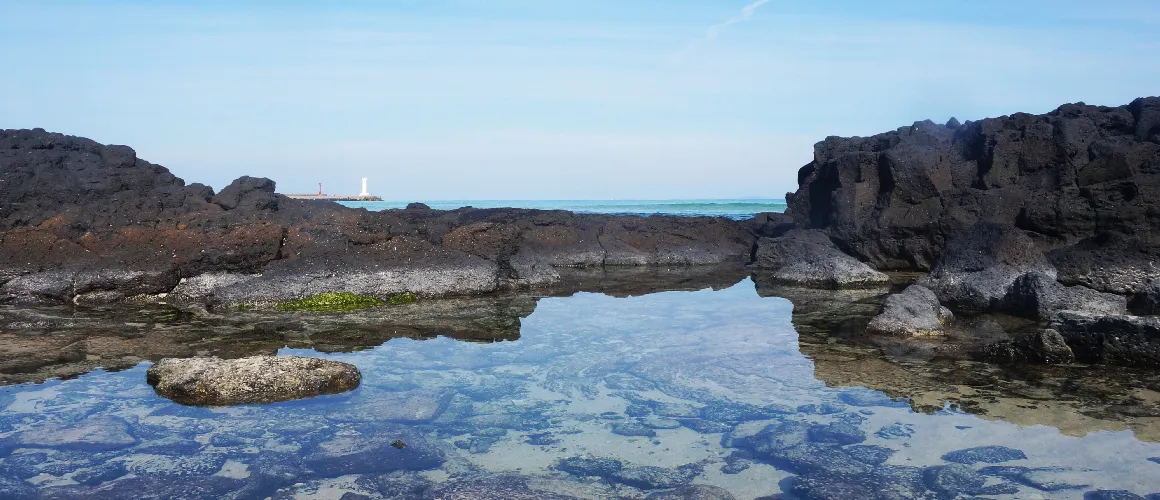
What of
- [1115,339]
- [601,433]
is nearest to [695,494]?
[601,433]

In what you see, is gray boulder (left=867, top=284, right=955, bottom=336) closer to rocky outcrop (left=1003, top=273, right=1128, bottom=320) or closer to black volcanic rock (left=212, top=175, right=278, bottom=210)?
rocky outcrop (left=1003, top=273, right=1128, bottom=320)

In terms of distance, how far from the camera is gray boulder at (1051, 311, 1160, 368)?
343 inches

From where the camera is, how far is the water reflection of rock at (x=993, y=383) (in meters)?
6.91

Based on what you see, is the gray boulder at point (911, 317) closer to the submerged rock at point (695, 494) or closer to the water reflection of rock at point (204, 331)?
the water reflection of rock at point (204, 331)

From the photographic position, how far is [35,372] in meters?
→ 8.63

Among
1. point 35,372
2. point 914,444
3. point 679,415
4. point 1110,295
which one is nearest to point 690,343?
point 679,415

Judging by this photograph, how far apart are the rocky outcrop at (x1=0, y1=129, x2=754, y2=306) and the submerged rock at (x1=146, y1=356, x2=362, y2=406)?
20.5ft

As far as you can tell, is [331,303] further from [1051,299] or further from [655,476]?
[1051,299]

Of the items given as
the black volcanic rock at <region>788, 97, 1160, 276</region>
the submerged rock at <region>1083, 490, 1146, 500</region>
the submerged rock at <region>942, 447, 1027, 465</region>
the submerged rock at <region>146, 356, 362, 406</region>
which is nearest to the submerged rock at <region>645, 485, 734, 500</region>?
the submerged rock at <region>942, 447, 1027, 465</region>

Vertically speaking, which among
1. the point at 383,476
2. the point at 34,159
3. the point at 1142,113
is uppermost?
the point at 1142,113

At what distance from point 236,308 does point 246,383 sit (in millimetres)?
6661

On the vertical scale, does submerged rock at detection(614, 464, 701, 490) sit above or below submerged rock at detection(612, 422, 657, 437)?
below

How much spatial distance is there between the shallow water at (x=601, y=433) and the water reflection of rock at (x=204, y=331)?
980 mm

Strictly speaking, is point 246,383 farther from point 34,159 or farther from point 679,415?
point 34,159
